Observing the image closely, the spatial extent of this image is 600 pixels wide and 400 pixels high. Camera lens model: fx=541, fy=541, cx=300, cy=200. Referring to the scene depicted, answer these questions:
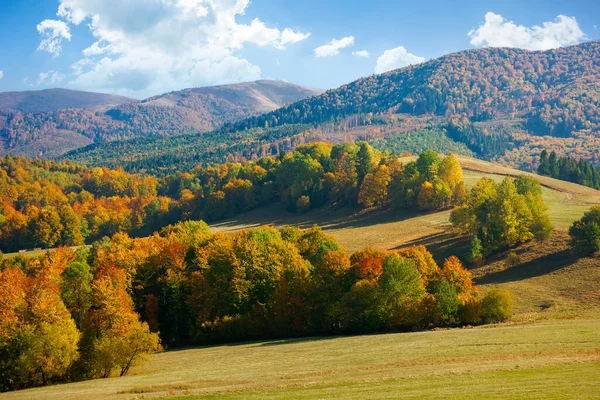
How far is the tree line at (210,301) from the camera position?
166ft

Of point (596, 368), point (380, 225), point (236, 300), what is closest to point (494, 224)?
point (380, 225)

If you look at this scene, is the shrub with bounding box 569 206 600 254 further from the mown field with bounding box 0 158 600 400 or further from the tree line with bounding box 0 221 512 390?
the tree line with bounding box 0 221 512 390

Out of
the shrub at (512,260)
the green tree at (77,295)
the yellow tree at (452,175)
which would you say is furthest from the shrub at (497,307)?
the yellow tree at (452,175)

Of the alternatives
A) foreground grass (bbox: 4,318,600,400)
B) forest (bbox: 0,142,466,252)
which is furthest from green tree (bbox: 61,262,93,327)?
forest (bbox: 0,142,466,252)

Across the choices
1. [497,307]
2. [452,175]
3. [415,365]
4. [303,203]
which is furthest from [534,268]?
[303,203]

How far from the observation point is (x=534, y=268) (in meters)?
83.4

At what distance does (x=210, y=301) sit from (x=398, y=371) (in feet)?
132

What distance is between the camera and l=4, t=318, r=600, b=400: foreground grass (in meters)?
30.0

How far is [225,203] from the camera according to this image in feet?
615

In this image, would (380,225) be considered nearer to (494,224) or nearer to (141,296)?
(494,224)

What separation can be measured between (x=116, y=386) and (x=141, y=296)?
36026 millimetres

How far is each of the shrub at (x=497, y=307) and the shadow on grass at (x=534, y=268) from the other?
19.1m

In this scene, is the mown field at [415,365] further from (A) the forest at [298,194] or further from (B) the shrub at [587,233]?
(A) the forest at [298,194]

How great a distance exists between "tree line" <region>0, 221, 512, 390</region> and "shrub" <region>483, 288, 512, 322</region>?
0.12 m
